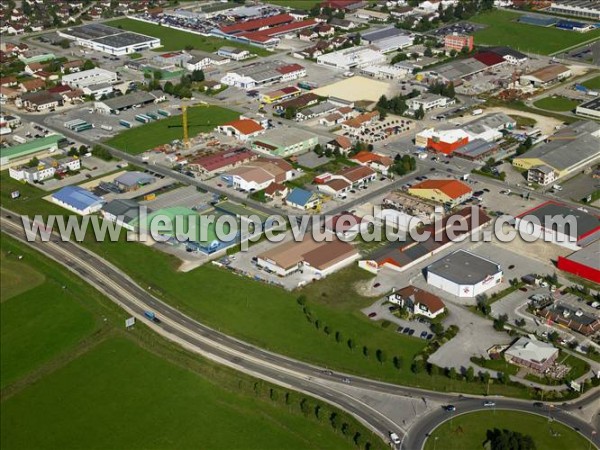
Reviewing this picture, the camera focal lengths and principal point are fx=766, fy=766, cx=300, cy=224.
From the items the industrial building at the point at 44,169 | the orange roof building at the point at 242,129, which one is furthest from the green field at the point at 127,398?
the orange roof building at the point at 242,129

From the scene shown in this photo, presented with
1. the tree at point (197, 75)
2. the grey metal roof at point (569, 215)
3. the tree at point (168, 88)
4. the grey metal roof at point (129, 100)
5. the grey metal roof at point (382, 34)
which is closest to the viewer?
the grey metal roof at point (569, 215)

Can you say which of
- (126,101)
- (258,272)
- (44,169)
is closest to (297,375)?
(258,272)

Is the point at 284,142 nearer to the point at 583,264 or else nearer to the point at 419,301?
the point at 419,301

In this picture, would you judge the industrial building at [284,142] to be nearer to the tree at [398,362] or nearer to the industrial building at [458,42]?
the tree at [398,362]

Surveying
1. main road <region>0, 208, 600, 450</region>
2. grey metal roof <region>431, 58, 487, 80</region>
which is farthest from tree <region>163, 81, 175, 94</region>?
main road <region>0, 208, 600, 450</region>

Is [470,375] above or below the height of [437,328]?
above

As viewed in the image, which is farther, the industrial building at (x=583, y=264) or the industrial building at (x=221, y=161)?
the industrial building at (x=221, y=161)
